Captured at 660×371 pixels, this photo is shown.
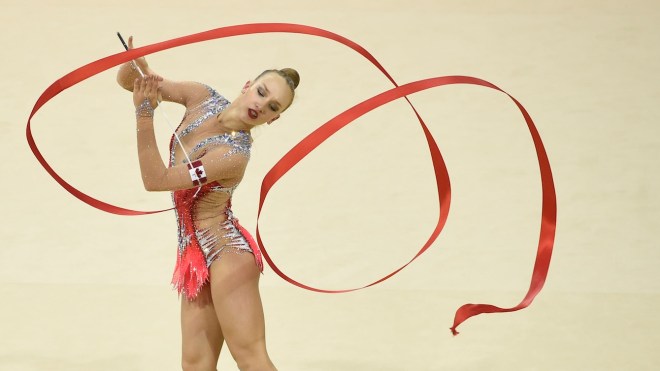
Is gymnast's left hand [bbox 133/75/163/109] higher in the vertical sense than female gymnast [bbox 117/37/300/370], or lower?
higher

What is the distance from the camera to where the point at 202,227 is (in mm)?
3930

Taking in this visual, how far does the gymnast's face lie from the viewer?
3.81 metres

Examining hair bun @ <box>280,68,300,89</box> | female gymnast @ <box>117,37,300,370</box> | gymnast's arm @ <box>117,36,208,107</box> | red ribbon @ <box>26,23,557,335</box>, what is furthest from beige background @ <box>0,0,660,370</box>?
hair bun @ <box>280,68,300,89</box>

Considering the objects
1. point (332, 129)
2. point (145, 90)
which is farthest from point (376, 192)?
point (145, 90)

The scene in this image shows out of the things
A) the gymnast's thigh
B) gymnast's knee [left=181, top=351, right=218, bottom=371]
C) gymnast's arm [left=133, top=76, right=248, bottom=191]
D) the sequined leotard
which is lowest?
gymnast's knee [left=181, top=351, right=218, bottom=371]

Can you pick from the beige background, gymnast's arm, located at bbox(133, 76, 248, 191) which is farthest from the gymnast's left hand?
the beige background

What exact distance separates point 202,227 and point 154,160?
0.37m

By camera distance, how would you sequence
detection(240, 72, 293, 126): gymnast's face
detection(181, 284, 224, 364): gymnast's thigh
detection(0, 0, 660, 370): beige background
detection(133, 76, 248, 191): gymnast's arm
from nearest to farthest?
detection(133, 76, 248, 191): gymnast's arm → detection(240, 72, 293, 126): gymnast's face → detection(181, 284, 224, 364): gymnast's thigh → detection(0, 0, 660, 370): beige background

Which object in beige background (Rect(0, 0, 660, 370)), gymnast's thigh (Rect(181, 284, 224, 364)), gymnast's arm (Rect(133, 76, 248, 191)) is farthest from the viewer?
beige background (Rect(0, 0, 660, 370))

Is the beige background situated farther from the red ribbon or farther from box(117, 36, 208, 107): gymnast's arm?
box(117, 36, 208, 107): gymnast's arm

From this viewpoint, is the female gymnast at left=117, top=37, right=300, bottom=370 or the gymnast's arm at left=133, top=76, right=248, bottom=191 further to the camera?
the female gymnast at left=117, top=37, right=300, bottom=370

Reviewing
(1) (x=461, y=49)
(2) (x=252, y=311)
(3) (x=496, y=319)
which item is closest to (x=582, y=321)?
(3) (x=496, y=319)

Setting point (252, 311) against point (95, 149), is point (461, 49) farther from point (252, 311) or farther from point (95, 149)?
point (252, 311)

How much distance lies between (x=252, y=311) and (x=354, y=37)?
413cm
